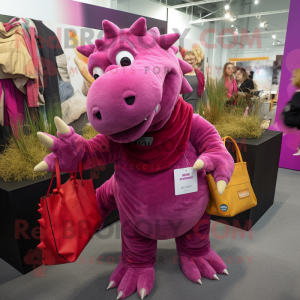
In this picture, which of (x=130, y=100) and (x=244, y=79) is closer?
(x=130, y=100)

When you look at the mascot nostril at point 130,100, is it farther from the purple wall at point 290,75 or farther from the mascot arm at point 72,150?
the purple wall at point 290,75

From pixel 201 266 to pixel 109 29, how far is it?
1.30 m

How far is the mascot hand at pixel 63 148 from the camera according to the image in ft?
3.59

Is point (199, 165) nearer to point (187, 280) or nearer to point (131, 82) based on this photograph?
point (131, 82)

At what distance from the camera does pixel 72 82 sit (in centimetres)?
318

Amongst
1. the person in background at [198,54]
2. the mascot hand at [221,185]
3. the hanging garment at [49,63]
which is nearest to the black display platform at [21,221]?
the mascot hand at [221,185]

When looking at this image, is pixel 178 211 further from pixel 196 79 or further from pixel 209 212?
pixel 196 79

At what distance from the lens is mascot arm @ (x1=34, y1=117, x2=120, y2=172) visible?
1.10m

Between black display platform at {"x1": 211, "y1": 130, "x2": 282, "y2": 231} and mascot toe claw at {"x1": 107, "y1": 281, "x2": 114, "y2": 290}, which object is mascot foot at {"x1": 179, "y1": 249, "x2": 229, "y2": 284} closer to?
mascot toe claw at {"x1": 107, "y1": 281, "x2": 114, "y2": 290}

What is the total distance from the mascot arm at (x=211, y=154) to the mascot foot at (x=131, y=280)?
0.67 meters

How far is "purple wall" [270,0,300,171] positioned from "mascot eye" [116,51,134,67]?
2.58 m

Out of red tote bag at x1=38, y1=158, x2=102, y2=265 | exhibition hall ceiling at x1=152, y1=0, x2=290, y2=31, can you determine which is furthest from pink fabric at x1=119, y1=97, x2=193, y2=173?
exhibition hall ceiling at x1=152, y1=0, x2=290, y2=31

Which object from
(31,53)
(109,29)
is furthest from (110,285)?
(31,53)

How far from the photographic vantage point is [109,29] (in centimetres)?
107
